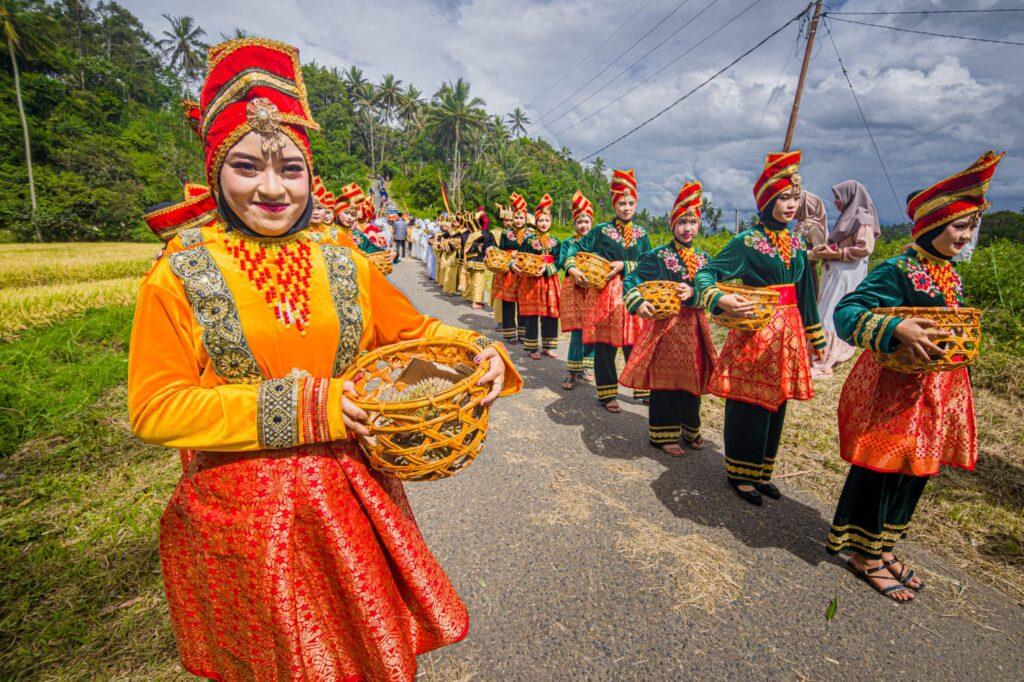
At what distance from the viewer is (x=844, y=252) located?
6746mm

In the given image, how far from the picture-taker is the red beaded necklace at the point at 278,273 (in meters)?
1.41

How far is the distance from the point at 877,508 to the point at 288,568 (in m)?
3.24

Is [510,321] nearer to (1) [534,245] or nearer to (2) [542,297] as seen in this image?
(2) [542,297]

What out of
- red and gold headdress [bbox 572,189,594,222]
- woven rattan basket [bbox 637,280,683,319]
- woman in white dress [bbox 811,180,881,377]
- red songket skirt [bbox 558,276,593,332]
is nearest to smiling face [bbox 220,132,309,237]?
woven rattan basket [bbox 637,280,683,319]

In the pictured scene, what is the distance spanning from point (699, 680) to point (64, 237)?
3952 cm

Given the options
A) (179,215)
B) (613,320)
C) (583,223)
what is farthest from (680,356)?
(179,215)

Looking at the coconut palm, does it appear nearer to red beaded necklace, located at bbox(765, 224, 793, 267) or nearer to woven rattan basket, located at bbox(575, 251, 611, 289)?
woven rattan basket, located at bbox(575, 251, 611, 289)

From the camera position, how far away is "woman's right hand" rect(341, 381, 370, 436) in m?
1.27

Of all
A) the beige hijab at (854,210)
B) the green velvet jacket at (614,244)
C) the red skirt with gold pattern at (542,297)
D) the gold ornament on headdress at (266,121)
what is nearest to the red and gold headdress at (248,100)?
the gold ornament on headdress at (266,121)

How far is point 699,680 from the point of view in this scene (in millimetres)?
2072

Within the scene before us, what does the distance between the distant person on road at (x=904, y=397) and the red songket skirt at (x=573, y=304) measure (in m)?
3.20

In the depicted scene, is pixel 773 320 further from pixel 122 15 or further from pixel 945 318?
pixel 122 15

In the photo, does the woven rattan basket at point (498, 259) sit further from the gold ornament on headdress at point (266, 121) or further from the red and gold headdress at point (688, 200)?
the gold ornament on headdress at point (266, 121)

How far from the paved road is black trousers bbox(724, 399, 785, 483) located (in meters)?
0.26
